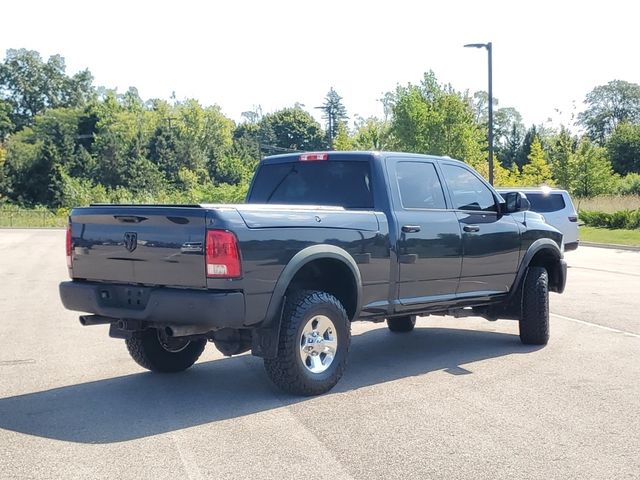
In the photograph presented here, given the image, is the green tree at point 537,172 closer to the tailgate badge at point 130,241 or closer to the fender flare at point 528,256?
the fender flare at point 528,256

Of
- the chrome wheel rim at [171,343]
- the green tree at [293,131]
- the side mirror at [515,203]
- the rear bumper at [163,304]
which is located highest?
the green tree at [293,131]

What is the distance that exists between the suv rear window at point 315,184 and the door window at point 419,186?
1.25 ft

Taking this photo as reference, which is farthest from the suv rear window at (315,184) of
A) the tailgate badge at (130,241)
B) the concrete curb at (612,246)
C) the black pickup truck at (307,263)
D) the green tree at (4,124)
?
the green tree at (4,124)

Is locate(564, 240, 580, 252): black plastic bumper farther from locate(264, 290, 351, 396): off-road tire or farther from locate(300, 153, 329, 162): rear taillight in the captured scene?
locate(264, 290, 351, 396): off-road tire

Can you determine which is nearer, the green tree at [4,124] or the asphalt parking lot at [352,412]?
the asphalt parking lot at [352,412]

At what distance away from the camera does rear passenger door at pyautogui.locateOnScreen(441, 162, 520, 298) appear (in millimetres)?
7980

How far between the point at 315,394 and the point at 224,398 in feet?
2.42

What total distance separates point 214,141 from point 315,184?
3964 inches

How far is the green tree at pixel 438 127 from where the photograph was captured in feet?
153

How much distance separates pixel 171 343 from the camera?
727cm

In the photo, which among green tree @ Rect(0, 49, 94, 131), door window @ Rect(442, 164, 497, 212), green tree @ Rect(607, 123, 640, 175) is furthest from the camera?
green tree @ Rect(0, 49, 94, 131)

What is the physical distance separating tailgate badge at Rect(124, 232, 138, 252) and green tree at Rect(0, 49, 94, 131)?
131 meters

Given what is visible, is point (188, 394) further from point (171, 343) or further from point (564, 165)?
point (564, 165)

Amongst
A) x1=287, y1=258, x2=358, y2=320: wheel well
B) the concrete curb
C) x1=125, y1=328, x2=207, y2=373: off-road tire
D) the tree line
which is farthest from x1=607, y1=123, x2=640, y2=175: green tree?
x1=125, y1=328, x2=207, y2=373: off-road tire
